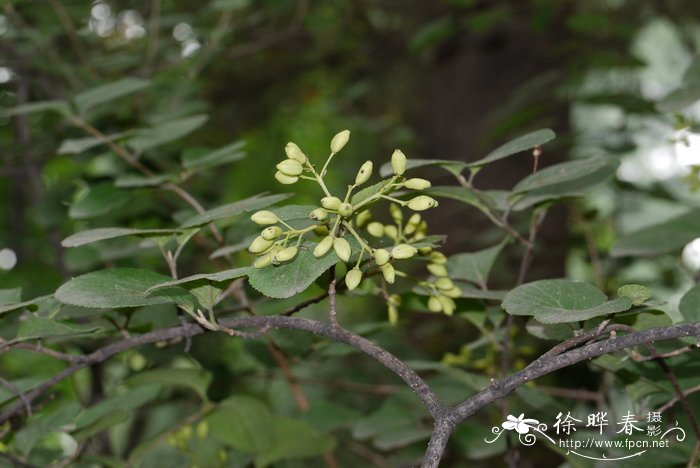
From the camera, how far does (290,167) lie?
62 centimetres

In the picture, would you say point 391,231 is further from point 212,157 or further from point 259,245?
point 212,157

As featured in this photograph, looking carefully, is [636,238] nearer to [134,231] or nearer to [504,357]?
[504,357]

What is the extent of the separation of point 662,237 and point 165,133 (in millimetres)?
680

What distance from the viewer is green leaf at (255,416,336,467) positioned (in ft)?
3.47

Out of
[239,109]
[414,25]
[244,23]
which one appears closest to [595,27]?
[414,25]

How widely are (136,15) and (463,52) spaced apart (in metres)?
1.02

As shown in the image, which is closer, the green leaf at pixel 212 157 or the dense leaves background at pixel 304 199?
the dense leaves background at pixel 304 199

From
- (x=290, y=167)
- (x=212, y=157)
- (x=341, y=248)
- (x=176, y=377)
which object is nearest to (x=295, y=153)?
(x=290, y=167)

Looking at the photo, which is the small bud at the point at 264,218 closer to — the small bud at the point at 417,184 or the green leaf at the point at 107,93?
the small bud at the point at 417,184

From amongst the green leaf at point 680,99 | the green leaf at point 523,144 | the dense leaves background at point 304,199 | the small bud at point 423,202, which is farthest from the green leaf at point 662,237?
the small bud at point 423,202

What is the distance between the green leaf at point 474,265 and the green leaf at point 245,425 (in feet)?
1.19

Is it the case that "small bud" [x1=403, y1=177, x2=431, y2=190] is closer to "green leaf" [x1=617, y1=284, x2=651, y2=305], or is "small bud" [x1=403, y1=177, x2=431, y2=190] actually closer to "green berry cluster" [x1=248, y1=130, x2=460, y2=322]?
"green berry cluster" [x1=248, y1=130, x2=460, y2=322]

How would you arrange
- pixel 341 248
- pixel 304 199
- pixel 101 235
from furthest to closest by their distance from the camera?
pixel 304 199 → pixel 101 235 → pixel 341 248

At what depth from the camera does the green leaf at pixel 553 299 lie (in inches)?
22.9
